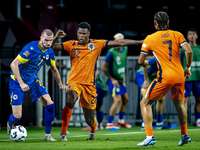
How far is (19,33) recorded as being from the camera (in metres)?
11.1

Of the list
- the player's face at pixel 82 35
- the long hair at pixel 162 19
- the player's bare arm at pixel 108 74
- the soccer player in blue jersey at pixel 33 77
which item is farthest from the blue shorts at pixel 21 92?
the player's bare arm at pixel 108 74

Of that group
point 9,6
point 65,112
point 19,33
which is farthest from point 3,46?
point 65,112

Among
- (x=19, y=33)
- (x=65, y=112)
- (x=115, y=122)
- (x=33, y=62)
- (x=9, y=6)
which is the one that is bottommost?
(x=115, y=122)

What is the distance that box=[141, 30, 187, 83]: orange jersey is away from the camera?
512 cm

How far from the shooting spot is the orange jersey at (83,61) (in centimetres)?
615

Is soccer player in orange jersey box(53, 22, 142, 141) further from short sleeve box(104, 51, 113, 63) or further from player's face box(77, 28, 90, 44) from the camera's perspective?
short sleeve box(104, 51, 113, 63)

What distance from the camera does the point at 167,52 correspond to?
5.16 meters

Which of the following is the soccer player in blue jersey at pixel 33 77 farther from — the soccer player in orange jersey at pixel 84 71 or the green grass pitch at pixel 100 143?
the green grass pitch at pixel 100 143

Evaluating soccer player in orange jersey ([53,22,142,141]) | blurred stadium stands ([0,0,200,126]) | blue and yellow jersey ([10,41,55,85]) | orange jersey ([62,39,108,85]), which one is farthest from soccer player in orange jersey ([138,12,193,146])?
blurred stadium stands ([0,0,200,126])

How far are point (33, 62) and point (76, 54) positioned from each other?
722 mm

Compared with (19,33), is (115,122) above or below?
below

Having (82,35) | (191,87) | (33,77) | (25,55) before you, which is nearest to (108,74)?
(191,87)

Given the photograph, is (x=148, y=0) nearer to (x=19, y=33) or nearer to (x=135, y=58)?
(x=135, y=58)

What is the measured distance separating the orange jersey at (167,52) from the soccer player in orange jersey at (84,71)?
2.90 ft
